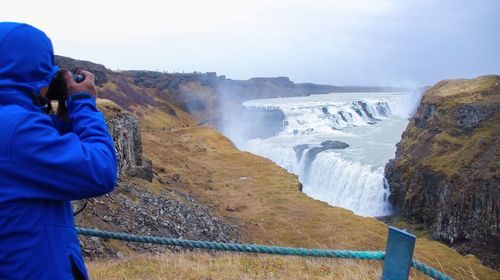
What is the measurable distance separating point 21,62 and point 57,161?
594mm

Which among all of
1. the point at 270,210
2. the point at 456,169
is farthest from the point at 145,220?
the point at 456,169

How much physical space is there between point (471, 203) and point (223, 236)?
78.7 ft

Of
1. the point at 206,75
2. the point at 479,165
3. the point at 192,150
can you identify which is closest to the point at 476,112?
the point at 479,165

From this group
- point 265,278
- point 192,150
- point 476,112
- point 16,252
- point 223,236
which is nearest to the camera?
point 16,252

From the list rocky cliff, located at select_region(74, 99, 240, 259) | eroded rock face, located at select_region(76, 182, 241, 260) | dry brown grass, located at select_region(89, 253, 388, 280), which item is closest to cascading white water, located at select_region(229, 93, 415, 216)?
rocky cliff, located at select_region(74, 99, 240, 259)

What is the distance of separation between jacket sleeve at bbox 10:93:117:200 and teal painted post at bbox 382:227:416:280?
6.52ft

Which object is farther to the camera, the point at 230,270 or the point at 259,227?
the point at 259,227

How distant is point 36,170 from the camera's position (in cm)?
229

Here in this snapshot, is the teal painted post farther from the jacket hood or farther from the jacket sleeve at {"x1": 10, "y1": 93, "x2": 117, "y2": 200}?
the jacket hood

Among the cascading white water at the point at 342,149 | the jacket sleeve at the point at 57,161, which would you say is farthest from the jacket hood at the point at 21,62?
the cascading white water at the point at 342,149

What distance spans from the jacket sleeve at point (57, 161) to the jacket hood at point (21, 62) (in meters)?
0.20

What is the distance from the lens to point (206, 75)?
Result: 450 ft

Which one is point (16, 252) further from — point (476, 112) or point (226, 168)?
point (476, 112)

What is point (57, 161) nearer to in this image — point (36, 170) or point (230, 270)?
point (36, 170)
